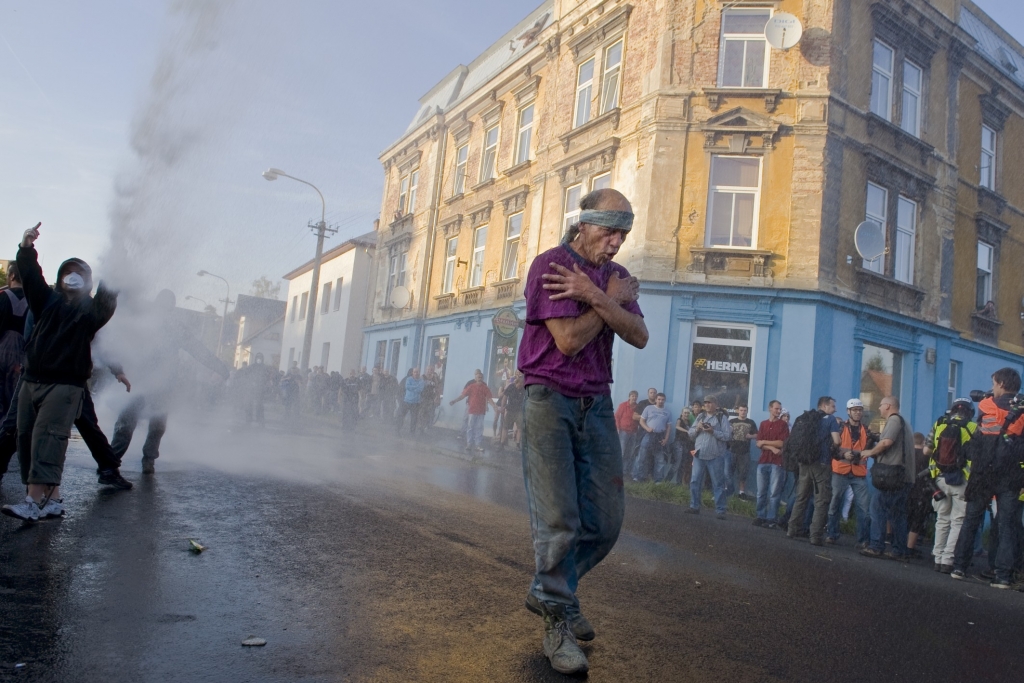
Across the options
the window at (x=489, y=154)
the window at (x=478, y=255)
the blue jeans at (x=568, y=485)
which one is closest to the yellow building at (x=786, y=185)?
the window at (x=478, y=255)

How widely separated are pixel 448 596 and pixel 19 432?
3.33 meters

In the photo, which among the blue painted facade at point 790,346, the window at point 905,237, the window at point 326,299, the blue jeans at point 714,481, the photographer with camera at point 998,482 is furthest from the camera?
the window at point 326,299

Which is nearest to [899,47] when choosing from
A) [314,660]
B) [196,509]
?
[196,509]

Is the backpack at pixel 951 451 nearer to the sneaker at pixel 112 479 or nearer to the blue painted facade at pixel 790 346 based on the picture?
the blue painted facade at pixel 790 346

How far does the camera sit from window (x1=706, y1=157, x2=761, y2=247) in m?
15.7

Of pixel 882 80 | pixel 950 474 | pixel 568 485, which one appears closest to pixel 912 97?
pixel 882 80

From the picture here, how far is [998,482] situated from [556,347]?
616cm

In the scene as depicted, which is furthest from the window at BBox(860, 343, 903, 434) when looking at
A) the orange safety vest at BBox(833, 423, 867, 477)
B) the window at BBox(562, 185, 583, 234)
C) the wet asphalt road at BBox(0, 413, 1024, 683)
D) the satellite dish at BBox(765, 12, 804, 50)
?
the wet asphalt road at BBox(0, 413, 1024, 683)

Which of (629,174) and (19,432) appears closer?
(19,432)

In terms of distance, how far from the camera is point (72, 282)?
5277 millimetres

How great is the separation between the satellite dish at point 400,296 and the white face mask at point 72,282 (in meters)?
21.8

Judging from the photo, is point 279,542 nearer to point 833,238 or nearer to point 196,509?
point 196,509

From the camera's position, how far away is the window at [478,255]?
23391 millimetres

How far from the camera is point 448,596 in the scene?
3953mm
